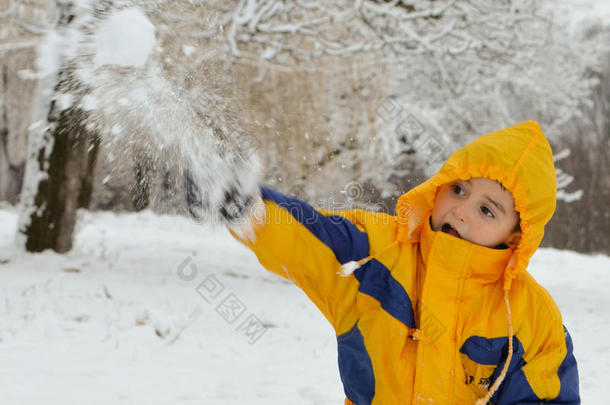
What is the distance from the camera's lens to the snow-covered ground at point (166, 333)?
9.82 ft

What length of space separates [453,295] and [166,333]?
256 cm

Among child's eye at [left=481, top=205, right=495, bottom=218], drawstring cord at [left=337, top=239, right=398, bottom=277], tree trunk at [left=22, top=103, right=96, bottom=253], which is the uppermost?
child's eye at [left=481, top=205, right=495, bottom=218]

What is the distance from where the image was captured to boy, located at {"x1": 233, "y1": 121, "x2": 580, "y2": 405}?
69.8 inches

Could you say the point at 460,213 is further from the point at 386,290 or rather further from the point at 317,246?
the point at 317,246

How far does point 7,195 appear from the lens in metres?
15.0

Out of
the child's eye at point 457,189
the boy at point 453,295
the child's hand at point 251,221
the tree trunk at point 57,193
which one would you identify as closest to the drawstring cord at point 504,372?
the boy at point 453,295

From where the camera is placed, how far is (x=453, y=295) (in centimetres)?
184

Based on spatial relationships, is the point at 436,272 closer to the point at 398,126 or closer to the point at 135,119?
the point at 135,119

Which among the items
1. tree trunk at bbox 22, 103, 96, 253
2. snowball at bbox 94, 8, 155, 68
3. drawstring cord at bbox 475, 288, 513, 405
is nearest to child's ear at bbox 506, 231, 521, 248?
drawstring cord at bbox 475, 288, 513, 405

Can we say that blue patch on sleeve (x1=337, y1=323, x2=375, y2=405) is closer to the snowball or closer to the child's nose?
the child's nose

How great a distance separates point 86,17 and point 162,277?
3.39 meters

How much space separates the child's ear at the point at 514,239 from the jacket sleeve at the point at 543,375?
0.33m

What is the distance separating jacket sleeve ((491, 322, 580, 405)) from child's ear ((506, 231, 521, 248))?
1.08 feet

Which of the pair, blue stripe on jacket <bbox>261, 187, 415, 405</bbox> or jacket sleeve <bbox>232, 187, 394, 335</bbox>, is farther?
blue stripe on jacket <bbox>261, 187, 415, 405</bbox>
